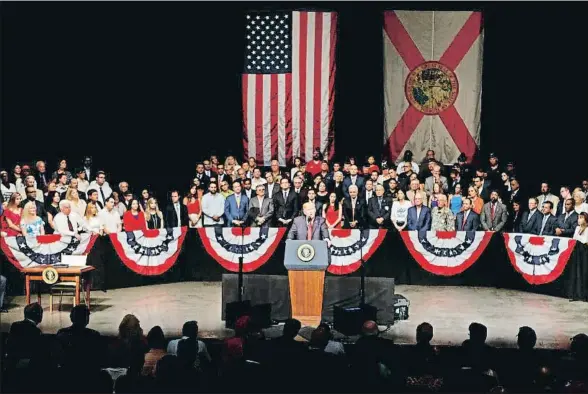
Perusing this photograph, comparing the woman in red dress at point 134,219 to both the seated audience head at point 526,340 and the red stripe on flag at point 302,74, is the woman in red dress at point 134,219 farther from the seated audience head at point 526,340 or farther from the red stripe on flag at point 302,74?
the seated audience head at point 526,340

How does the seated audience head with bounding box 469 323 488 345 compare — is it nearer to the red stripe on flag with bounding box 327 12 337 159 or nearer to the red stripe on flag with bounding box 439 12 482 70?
the red stripe on flag with bounding box 327 12 337 159

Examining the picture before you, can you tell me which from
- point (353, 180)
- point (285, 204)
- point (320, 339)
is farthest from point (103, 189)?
point (320, 339)

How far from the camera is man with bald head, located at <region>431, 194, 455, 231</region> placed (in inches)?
609

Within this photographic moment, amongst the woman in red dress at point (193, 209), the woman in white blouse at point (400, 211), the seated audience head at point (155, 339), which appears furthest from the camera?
the woman in red dress at point (193, 209)

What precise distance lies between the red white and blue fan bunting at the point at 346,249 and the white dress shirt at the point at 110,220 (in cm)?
358

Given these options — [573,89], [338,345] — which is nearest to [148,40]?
[573,89]

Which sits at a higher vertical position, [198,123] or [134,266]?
[198,123]

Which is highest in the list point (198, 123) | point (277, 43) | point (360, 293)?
point (277, 43)

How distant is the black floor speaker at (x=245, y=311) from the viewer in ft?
38.0

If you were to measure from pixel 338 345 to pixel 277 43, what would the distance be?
11370 millimetres

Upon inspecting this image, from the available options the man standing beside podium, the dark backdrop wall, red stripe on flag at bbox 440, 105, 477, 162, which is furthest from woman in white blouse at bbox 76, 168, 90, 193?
red stripe on flag at bbox 440, 105, 477, 162

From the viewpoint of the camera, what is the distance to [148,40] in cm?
1970

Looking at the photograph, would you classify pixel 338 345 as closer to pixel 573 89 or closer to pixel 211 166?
pixel 211 166

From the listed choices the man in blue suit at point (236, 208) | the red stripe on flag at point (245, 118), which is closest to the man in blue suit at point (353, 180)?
the man in blue suit at point (236, 208)
